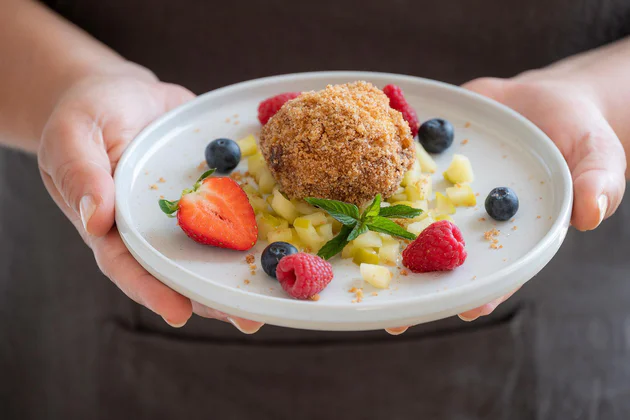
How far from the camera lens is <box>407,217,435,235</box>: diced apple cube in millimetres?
1688

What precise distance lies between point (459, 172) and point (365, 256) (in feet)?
1.43

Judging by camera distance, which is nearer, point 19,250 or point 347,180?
point 347,180

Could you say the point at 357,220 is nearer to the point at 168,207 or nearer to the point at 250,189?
the point at 250,189

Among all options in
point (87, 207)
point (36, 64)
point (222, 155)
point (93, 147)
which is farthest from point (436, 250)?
point (36, 64)

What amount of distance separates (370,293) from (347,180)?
36 centimetres

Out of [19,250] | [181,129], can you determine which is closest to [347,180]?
[181,129]

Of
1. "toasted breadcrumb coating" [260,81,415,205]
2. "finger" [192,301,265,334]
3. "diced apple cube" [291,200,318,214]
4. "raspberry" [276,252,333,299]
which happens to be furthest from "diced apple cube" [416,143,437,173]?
"finger" [192,301,265,334]

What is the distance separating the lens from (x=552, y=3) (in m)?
2.36

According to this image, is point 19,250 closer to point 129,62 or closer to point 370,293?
point 129,62

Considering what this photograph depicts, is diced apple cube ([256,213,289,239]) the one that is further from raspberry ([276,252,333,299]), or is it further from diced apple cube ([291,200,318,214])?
raspberry ([276,252,333,299])

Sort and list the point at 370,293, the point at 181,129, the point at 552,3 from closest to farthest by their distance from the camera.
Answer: the point at 370,293 < the point at 181,129 < the point at 552,3

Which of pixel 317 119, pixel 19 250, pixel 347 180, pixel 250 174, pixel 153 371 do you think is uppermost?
pixel 317 119

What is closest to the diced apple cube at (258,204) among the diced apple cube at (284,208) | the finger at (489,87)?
Result: the diced apple cube at (284,208)

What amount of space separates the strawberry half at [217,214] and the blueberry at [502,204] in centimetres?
59
